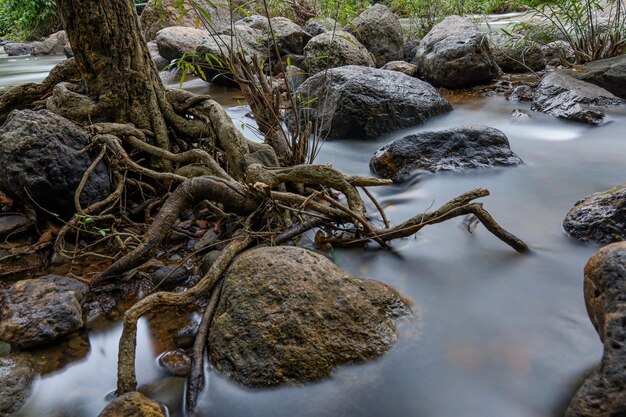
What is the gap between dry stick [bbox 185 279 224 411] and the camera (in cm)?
209

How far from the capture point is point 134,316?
2062 mm

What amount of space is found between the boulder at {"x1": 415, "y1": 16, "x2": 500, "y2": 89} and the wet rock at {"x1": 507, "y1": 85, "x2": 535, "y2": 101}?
701mm

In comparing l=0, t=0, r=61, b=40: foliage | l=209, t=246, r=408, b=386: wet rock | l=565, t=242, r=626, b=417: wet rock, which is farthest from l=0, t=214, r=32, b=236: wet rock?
l=0, t=0, r=61, b=40: foliage

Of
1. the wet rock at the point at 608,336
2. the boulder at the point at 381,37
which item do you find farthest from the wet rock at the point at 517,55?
the wet rock at the point at 608,336

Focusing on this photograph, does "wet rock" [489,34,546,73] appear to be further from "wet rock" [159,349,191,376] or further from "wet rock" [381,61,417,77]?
"wet rock" [159,349,191,376]

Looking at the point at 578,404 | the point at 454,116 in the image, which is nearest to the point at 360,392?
the point at 578,404

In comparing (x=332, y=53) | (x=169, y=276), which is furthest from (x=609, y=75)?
(x=169, y=276)

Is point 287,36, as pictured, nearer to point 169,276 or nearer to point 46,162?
point 46,162

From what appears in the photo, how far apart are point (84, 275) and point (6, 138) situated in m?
1.09

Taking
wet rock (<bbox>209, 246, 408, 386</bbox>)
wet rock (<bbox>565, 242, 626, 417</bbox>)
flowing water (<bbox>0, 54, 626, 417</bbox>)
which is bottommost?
flowing water (<bbox>0, 54, 626, 417</bbox>)

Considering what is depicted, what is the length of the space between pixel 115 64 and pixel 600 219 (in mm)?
3736

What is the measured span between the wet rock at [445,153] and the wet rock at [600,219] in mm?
1440

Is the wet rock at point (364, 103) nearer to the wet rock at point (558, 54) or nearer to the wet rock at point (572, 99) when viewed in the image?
the wet rock at point (572, 99)

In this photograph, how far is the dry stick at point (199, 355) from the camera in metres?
2.09
